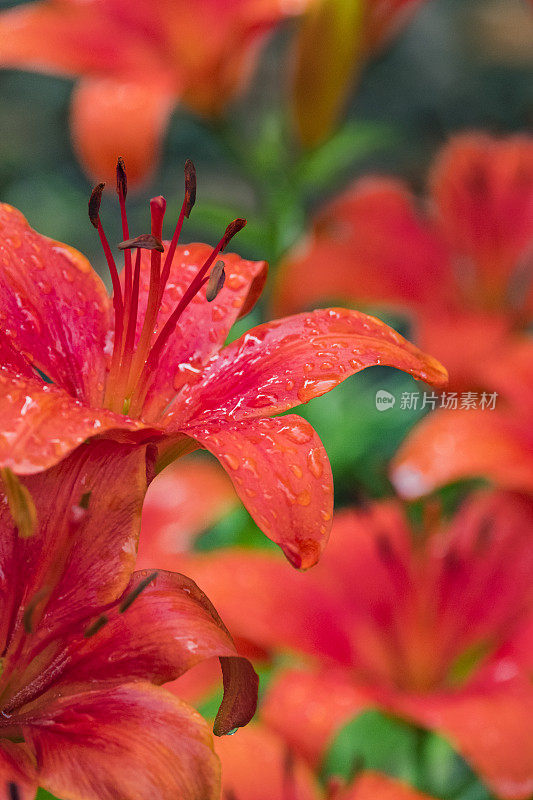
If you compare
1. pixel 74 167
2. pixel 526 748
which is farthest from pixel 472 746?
pixel 74 167

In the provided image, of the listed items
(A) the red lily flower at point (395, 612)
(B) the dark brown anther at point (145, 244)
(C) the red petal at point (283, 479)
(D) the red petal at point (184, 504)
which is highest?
(B) the dark brown anther at point (145, 244)

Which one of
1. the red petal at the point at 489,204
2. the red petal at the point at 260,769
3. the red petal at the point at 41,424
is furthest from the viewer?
the red petal at the point at 489,204

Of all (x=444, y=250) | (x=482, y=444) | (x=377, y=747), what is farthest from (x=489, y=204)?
(x=377, y=747)

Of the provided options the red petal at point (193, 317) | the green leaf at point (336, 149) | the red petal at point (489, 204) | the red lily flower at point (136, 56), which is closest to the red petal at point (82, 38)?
the red lily flower at point (136, 56)

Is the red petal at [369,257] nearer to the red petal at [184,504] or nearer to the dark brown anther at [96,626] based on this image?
the red petal at [184,504]

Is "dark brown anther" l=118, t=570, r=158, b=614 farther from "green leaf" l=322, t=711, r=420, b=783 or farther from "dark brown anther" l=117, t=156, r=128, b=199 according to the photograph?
"green leaf" l=322, t=711, r=420, b=783

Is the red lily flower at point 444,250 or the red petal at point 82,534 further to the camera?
the red lily flower at point 444,250
